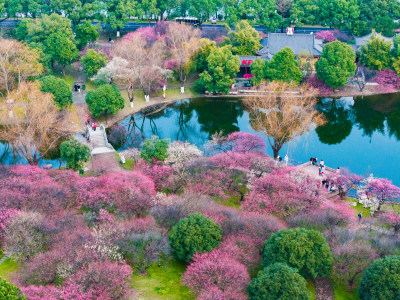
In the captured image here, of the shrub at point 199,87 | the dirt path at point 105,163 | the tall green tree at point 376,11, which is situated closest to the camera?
the dirt path at point 105,163

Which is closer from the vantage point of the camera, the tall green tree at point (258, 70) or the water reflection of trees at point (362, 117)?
the water reflection of trees at point (362, 117)

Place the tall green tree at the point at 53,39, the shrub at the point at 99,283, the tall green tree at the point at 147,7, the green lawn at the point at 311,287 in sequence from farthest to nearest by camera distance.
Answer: the tall green tree at the point at 147,7
the tall green tree at the point at 53,39
the green lawn at the point at 311,287
the shrub at the point at 99,283

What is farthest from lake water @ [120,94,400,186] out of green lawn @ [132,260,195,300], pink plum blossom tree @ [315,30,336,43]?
green lawn @ [132,260,195,300]

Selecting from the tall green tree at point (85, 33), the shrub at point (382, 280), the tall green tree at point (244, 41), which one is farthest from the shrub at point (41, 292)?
the tall green tree at point (244, 41)

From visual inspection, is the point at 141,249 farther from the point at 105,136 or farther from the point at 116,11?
the point at 116,11

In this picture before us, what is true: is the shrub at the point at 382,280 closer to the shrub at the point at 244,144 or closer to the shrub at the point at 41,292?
the shrub at the point at 41,292

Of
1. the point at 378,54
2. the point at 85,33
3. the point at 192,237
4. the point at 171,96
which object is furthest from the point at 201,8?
the point at 192,237
